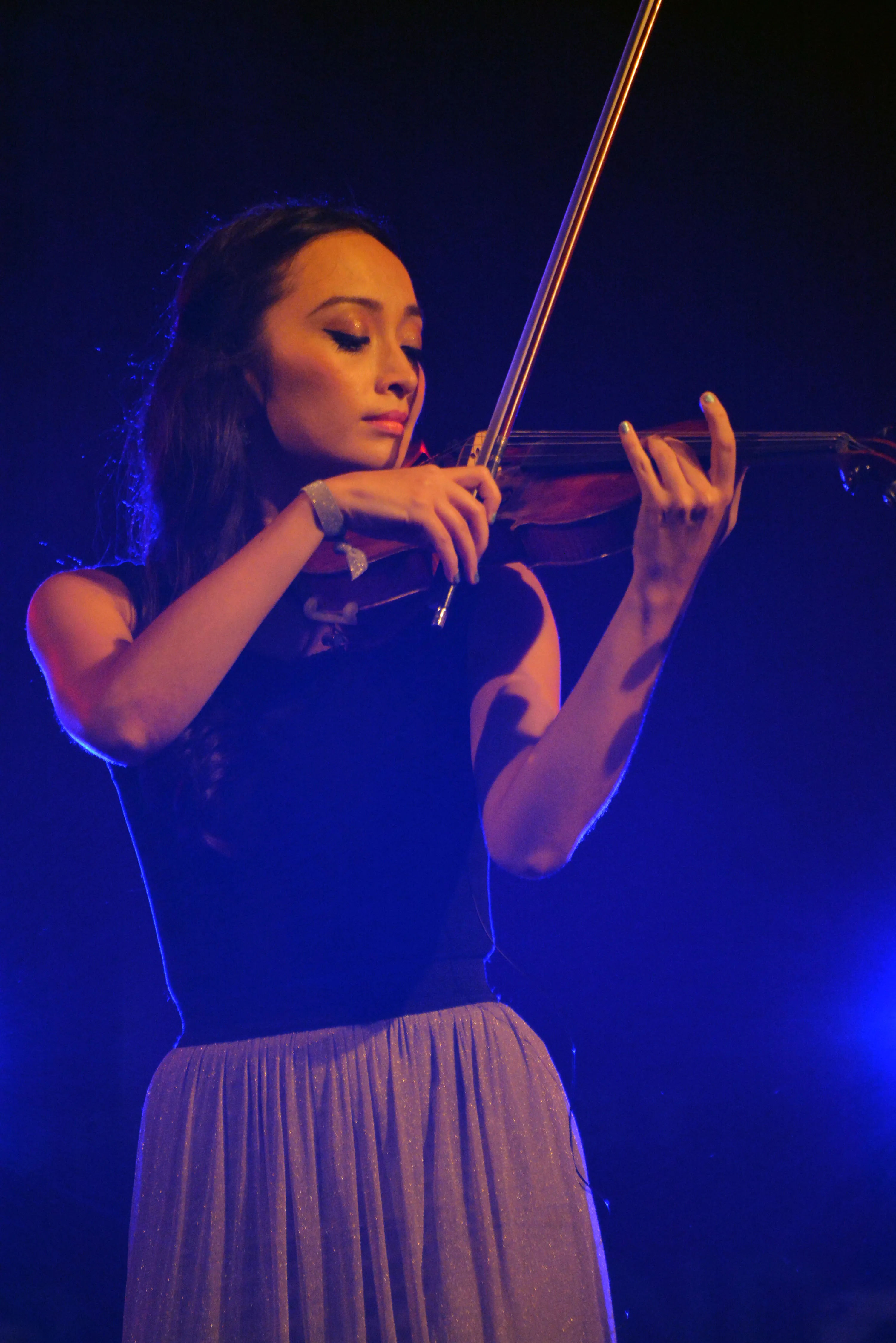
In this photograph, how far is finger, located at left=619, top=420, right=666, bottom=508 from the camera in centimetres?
108

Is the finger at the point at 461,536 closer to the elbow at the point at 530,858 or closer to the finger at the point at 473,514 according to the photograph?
the finger at the point at 473,514

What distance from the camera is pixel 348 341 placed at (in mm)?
1228

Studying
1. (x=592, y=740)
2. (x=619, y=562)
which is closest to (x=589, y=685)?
(x=592, y=740)

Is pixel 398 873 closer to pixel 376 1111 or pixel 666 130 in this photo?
pixel 376 1111

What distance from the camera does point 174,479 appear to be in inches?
52.2

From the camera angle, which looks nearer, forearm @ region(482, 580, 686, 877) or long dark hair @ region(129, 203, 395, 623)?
forearm @ region(482, 580, 686, 877)

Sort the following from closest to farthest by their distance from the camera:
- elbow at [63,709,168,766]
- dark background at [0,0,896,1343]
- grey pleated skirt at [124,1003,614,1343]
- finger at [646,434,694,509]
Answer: grey pleated skirt at [124,1003,614,1343] < elbow at [63,709,168,766] < finger at [646,434,694,509] < dark background at [0,0,896,1343]

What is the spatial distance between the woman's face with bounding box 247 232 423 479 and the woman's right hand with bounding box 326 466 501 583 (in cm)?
18

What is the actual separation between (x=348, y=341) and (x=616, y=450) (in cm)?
36

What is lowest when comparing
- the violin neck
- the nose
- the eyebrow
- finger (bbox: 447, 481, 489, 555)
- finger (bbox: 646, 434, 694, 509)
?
finger (bbox: 447, 481, 489, 555)

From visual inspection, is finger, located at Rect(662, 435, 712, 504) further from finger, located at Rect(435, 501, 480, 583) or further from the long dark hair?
the long dark hair

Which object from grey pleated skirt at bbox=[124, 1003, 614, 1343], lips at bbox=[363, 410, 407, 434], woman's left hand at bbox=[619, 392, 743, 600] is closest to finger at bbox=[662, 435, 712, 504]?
woman's left hand at bbox=[619, 392, 743, 600]

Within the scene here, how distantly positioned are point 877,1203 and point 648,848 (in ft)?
2.42

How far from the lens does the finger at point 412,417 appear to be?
1264 millimetres
